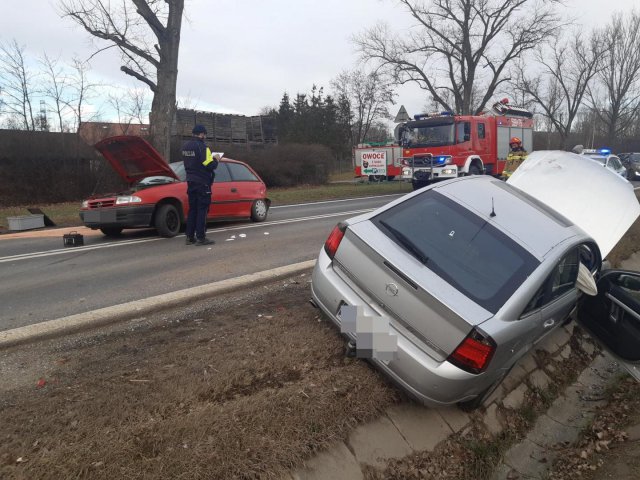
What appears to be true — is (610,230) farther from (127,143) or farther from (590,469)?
(127,143)

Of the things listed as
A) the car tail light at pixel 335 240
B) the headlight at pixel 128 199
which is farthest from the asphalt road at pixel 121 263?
the car tail light at pixel 335 240

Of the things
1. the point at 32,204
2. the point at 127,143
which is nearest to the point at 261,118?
the point at 32,204

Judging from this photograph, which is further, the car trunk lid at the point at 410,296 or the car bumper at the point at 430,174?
the car bumper at the point at 430,174

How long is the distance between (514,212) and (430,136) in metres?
13.9

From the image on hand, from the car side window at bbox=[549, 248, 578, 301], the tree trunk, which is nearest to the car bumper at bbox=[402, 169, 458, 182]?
the tree trunk

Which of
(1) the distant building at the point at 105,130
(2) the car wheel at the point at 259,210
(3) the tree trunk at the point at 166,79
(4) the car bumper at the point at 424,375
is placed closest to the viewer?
(4) the car bumper at the point at 424,375

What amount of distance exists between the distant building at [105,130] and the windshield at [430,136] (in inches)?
463

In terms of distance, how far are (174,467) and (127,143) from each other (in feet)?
23.1

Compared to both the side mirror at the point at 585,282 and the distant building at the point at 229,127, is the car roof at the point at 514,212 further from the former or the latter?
the distant building at the point at 229,127

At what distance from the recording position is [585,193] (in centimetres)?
509

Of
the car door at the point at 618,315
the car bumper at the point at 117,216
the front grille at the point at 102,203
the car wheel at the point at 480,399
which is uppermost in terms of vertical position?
the front grille at the point at 102,203

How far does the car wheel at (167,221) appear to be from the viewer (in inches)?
333

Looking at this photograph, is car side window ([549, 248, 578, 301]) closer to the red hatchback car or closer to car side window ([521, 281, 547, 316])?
car side window ([521, 281, 547, 316])

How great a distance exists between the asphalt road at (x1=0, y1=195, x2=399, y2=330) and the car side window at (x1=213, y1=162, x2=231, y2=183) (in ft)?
3.40
